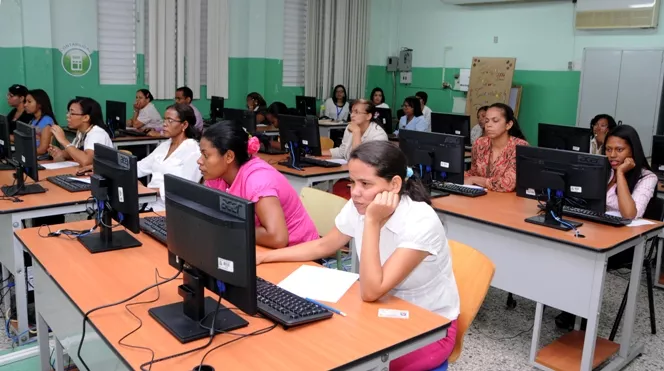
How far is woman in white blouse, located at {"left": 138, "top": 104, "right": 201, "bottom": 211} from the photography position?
377 cm

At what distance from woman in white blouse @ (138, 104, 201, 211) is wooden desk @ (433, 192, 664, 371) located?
1578 millimetres

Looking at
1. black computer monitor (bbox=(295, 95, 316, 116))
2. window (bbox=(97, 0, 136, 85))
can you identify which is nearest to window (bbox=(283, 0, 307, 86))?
black computer monitor (bbox=(295, 95, 316, 116))

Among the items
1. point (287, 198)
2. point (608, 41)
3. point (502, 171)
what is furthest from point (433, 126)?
point (287, 198)

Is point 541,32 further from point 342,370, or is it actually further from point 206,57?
point 342,370

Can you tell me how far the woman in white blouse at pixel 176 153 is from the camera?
3773 mm

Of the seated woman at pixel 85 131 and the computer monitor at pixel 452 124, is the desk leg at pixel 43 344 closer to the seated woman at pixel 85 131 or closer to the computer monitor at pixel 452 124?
the seated woman at pixel 85 131

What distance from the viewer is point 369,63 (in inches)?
419

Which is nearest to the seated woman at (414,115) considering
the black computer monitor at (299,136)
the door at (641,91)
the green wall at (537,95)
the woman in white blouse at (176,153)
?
the green wall at (537,95)

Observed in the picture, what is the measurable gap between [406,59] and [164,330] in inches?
357

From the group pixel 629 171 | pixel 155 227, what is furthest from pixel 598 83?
pixel 155 227

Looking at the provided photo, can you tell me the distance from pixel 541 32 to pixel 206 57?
4838 mm

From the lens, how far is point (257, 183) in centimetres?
257

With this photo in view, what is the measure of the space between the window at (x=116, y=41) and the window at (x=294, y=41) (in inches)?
98.1

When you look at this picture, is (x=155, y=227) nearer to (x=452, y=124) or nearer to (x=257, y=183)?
(x=257, y=183)
